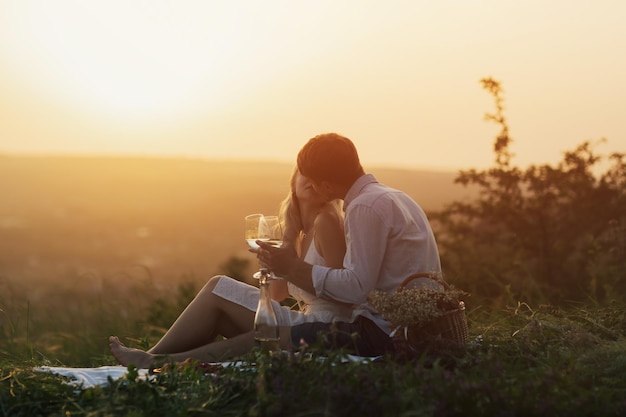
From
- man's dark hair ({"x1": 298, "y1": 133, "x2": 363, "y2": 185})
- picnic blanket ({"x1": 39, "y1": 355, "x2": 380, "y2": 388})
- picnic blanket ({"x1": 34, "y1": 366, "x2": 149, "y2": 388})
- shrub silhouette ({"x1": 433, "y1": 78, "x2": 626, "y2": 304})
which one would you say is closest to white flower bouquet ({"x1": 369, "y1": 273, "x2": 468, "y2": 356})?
picnic blanket ({"x1": 39, "y1": 355, "x2": 380, "y2": 388})

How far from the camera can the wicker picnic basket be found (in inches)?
166

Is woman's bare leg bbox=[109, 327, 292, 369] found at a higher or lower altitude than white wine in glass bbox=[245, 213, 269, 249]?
lower

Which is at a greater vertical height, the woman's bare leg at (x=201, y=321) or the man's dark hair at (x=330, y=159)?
→ the man's dark hair at (x=330, y=159)

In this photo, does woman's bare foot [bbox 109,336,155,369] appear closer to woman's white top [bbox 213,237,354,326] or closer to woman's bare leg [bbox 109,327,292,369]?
woman's bare leg [bbox 109,327,292,369]

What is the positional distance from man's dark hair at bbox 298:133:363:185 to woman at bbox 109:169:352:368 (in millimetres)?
268

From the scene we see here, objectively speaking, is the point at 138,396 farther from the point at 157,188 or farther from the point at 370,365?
the point at 157,188

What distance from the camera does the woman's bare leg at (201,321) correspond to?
4914mm

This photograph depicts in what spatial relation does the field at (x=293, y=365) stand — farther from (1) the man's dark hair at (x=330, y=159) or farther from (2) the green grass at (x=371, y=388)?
(1) the man's dark hair at (x=330, y=159)

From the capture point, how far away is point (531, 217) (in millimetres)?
9055

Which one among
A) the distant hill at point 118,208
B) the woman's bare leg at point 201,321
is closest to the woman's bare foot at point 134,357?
the woman's bare leg at point 201,321

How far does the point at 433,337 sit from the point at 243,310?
121 cm

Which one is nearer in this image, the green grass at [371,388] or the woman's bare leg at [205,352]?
the green grass at [371,388]

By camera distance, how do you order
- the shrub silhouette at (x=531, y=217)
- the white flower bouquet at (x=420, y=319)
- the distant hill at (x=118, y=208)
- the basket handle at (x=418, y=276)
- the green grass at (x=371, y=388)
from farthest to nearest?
the distant hill at (x=118, y=208)
the shrub silhouette at (x=531, y=217)
the basket handle at (x=418, y=276)
the white flower bouquet at (x=420, y=319)
the green grass at (x=371, y=388)

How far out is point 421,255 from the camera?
4617mm
